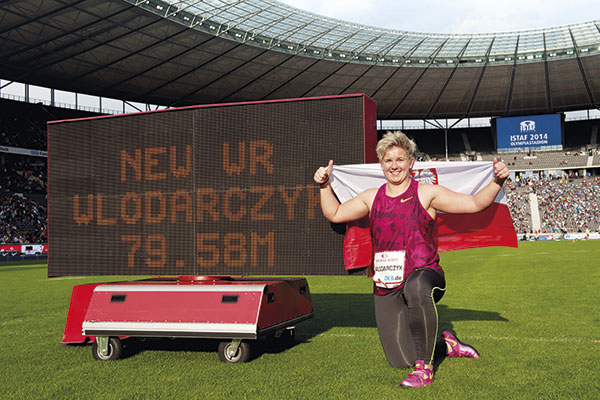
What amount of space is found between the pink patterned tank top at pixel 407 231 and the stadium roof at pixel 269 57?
25.4 m

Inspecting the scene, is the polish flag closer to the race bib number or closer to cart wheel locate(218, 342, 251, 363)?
the race bib number

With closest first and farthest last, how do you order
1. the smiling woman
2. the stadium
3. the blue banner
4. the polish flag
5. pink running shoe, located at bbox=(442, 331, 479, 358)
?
1. the smiling woman
2. the stadium
3. pink running shoe, located at bbox=(442, 331, 479, 358)
4. the polish flag
5. the blue banner

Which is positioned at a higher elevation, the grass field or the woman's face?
the woman's face

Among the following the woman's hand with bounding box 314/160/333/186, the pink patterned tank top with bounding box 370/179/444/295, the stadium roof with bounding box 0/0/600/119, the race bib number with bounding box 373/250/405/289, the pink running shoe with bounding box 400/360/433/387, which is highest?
the stadium roof with bounding box 0/0/600/119

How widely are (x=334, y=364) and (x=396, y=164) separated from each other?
189 cm

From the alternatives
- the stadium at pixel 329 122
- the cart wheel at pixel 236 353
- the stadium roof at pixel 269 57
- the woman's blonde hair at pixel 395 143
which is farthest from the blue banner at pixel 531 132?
the cart wheel at pixel 236 353

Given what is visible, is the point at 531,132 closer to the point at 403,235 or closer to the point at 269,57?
the point at 269,57

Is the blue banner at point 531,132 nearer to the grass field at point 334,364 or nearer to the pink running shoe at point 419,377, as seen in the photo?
the grass field at point 334,364

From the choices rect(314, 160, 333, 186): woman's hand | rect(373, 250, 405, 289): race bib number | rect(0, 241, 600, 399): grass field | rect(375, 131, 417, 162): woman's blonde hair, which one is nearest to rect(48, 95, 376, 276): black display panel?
rect(314, 160, 333, 186): woman's hand

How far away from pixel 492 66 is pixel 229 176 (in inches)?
1579

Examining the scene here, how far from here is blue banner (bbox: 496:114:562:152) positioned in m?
49.9

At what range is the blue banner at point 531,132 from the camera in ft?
164

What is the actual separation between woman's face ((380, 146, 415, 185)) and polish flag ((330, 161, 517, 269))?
1.61 ft

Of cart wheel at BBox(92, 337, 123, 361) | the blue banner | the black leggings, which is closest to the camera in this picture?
the black leggings
